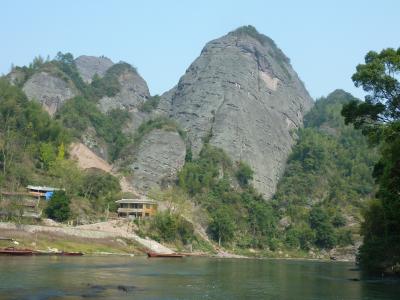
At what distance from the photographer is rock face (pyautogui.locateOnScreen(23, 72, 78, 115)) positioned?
17612cm

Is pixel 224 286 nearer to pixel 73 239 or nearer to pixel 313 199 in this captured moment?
pixel 73 239

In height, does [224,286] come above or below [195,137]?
below

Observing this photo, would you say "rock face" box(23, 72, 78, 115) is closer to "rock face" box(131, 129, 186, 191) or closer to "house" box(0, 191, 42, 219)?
"rock face" box(131, 129, 186, 191)

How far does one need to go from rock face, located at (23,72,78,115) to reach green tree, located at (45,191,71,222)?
81765 millimetres

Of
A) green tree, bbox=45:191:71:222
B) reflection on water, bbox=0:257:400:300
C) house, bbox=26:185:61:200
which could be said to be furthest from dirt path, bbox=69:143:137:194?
reflection on water, bbox=0:257:400:300

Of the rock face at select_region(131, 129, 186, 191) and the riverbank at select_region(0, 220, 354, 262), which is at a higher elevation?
the rock face at select_region(131, 129, 186, 191)

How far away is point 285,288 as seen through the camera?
1794 inches

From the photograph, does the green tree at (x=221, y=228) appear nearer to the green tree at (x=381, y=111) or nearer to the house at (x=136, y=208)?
the house at (x=136, y=208)

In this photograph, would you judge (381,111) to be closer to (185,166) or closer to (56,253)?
(56,253)

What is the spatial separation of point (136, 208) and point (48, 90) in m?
77.4

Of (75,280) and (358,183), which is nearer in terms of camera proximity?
(75,280)

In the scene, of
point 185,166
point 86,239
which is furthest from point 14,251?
point 185,166

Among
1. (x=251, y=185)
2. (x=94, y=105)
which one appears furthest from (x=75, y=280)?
(x=94, y=105)

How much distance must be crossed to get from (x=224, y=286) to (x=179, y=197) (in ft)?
267
